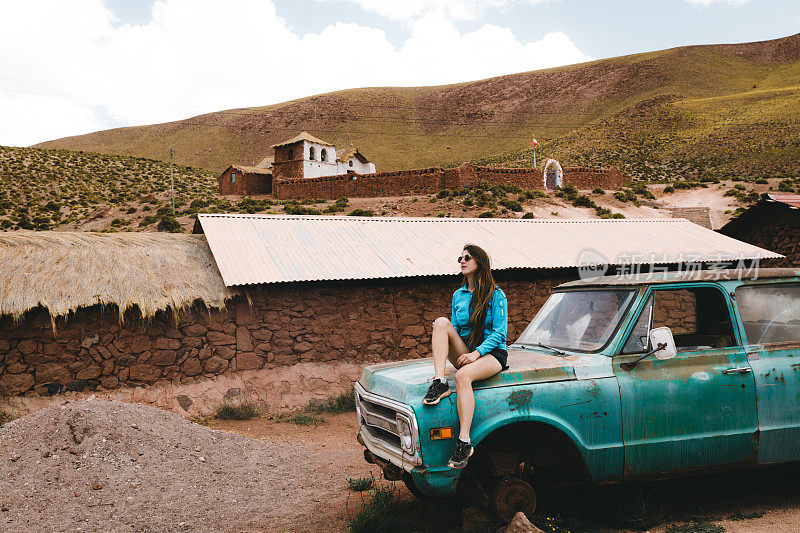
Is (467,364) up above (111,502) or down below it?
above

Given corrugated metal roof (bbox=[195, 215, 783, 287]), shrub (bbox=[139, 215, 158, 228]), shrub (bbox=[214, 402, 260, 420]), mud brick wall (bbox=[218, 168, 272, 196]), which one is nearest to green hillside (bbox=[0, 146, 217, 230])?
shrub (bbox=[139, 215, 158, 228])

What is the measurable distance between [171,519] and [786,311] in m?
5.56

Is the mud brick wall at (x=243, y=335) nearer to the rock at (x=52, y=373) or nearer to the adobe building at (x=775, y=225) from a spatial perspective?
the rock at (x=52, y=373)

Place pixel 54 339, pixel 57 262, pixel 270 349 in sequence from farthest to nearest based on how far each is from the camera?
pixel 270 349
pixel 57 262
pixel 54 339

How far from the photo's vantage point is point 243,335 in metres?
10.2

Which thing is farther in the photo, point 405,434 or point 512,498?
point 512,498

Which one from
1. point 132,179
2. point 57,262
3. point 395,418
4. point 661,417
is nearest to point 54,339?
point 57,262

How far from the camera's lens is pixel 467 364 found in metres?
4.00

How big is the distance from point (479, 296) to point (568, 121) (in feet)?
323

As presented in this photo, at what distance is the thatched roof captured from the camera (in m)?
9.03

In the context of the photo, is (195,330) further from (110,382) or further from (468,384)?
Result: (468,384)

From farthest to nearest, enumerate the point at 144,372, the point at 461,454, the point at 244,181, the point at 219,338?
the point at 244,181 → the point at 219,338 → the point at 144,372 → the point at 461,454

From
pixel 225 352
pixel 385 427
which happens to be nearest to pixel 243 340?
pixel 225 352

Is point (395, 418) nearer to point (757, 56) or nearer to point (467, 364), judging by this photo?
point (467, 364)
